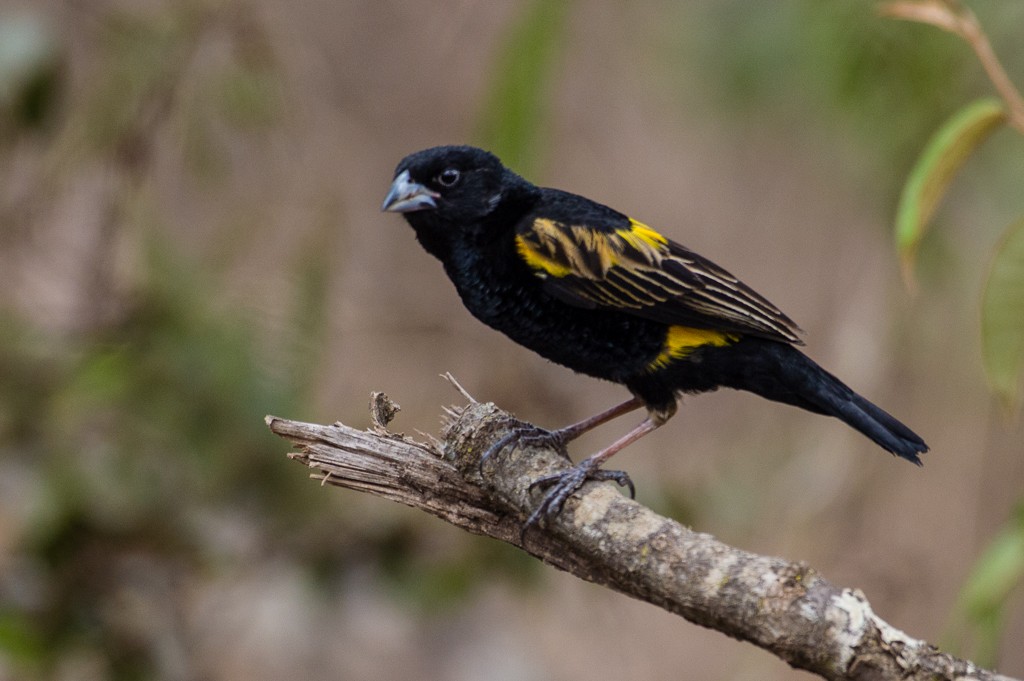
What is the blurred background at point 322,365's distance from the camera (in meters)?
4.14

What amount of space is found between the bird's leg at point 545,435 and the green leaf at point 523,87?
2.58ft

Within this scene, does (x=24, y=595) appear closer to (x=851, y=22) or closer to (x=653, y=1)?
(x=851, y=22)

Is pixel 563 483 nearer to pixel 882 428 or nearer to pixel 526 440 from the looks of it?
pixel 526 440

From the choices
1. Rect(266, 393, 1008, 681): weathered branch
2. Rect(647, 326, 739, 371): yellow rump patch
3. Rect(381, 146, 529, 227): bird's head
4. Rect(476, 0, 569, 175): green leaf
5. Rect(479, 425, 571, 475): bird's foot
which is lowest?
Rect(266, 393, 1008, 681): weathered branch

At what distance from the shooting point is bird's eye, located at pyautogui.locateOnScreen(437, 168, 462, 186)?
3504mm

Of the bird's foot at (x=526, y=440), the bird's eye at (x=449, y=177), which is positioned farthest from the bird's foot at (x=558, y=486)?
the bird's eye at (x=449, y=177)

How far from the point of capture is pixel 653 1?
760cm

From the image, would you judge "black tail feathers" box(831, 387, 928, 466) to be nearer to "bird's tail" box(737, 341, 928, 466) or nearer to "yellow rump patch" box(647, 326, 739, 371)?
"bird's tail" box(737, 341, 928, 466)

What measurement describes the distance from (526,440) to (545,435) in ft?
0.96

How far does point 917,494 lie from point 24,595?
5.32 m

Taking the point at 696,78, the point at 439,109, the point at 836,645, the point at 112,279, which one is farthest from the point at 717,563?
the point at 439,109

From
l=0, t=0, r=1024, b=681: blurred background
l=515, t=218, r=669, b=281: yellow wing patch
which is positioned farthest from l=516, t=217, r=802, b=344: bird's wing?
l=0, t=0, r=1024, b=681: blurred background

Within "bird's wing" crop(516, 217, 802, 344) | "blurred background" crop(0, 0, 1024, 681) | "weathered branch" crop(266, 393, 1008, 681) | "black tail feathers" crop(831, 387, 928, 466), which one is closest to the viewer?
"weathered branch" crop(266, 393, 1008, 681)

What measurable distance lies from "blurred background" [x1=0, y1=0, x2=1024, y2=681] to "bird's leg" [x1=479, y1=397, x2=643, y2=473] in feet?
2.63
